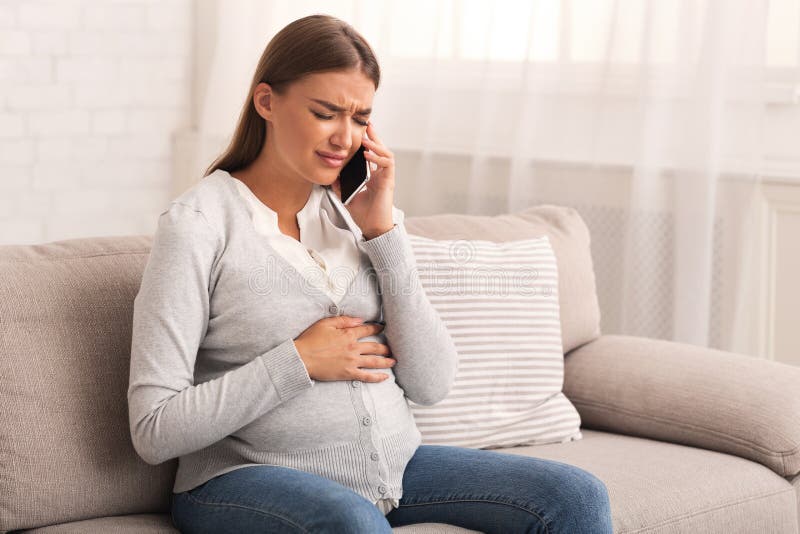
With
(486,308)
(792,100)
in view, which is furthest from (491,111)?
(486,308)

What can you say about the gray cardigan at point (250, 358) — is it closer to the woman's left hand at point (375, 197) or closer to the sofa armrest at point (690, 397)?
the woman's left hand at point (375, 197)

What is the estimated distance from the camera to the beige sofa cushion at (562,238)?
217cm

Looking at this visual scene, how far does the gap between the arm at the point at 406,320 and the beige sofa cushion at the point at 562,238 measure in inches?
18.2

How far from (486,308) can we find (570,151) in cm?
108

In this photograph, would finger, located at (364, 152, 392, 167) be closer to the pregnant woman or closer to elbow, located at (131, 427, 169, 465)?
the pregnant woman

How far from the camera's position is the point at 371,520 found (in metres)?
1.34

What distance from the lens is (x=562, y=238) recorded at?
2.29 meters

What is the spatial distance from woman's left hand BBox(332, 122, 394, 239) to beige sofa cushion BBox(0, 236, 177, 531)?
38cm

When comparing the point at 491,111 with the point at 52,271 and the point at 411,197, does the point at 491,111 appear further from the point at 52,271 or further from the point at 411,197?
the point at 52,271

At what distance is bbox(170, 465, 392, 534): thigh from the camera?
133cm

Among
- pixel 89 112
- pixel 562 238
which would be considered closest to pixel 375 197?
pixel 562 238

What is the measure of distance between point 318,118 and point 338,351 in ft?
1.16

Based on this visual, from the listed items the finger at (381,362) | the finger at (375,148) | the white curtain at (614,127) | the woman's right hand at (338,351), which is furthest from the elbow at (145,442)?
the white curtain at (614,127)

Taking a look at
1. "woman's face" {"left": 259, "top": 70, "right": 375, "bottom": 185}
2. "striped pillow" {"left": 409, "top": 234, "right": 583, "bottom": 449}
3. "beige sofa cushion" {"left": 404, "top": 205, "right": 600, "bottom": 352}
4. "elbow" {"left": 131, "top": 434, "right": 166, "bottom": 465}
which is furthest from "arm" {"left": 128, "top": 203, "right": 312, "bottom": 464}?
"beige sofa cushion" {"left": 404, "top": 205, "right": 600, "bottom": 352}
